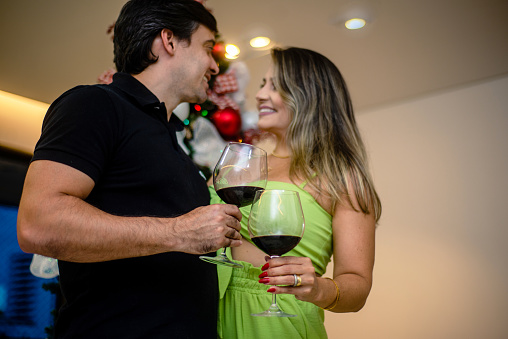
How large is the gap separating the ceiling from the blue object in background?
131 centimetres

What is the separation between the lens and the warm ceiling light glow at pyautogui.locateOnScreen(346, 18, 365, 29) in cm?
331

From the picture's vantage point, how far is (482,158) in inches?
162

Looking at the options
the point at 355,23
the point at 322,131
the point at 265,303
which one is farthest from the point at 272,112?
the point at 355,23

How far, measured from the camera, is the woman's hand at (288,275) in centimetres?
98

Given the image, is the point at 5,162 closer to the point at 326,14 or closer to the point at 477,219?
the point at 326,14

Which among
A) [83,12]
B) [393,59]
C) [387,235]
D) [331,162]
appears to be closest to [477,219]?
[387,235]

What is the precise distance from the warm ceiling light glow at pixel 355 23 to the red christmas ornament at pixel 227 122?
66.0 inches

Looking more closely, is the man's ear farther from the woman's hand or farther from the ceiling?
the ceiling

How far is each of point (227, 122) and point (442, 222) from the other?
291 centimetres

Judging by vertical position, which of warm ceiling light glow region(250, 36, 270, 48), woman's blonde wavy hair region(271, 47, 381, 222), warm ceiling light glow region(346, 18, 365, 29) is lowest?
woman's blonde wavy hair region(271, 47, 381, 222)

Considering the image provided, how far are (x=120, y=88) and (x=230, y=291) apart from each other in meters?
0.69

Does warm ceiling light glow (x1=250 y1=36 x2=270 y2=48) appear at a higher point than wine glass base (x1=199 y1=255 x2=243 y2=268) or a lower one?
higher

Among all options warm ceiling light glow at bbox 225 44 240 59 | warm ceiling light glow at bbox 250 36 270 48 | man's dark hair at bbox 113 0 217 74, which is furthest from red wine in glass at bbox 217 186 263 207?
warm ceiling light glow at bbox 225 44 240 59

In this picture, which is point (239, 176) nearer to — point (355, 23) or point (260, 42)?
point (355, 23)
